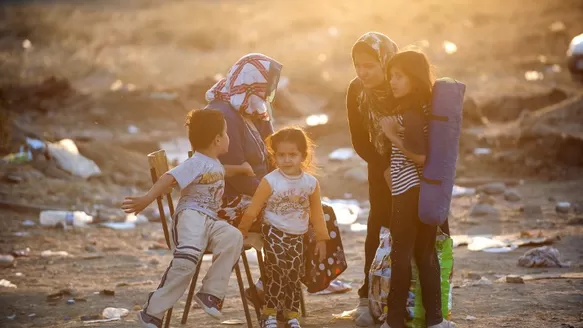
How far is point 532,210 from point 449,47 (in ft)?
62.6

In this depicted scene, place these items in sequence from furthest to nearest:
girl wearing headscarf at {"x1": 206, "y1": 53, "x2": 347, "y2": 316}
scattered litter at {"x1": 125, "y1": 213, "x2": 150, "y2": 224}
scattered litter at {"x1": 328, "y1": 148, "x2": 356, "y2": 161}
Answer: scattered litter at {"x1": 328, "y1": 148, "x2": 356, "y2": 161}
scattered litter at {"x1": 125, "y1": 213, "x2": 150, "y2": 224}
girl wearing headscarf at {"x1": 206, "y1": 53, "x2": 347, "y2": 316}

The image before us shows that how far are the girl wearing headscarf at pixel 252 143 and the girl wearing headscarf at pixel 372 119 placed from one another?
254mm

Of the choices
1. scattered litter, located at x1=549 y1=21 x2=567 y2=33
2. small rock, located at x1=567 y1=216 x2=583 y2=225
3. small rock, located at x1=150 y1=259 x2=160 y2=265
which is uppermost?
scattered litter, located at x1=549 y1=21 x2=567 y2=33

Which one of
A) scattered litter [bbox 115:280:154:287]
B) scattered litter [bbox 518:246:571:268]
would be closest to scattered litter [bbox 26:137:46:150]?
scattered litter [bbox 115:280:154:287]

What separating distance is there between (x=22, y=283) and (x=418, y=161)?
13.5ft

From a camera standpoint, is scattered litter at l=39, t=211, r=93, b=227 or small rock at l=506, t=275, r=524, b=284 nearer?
small rock at l=506, t=275, r=524, b=284

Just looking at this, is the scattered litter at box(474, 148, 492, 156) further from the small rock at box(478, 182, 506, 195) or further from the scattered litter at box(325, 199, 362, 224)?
the scattered litter at box(325, 199, 362, 224)

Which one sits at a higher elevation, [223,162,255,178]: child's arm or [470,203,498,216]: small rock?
[470,203,498,216]: small rock

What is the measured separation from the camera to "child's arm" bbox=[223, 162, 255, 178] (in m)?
5.64

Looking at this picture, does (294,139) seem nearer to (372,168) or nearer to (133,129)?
(372,168)

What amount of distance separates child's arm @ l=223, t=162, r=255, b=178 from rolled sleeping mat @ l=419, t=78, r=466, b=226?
1.11 meters

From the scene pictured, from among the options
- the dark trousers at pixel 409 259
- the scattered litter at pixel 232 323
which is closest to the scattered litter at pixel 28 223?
the scattered litter at pixel 232 323

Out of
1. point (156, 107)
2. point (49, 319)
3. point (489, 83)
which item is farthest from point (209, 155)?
point (489, 83)

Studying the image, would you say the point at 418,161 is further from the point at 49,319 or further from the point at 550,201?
the point at 550,201
